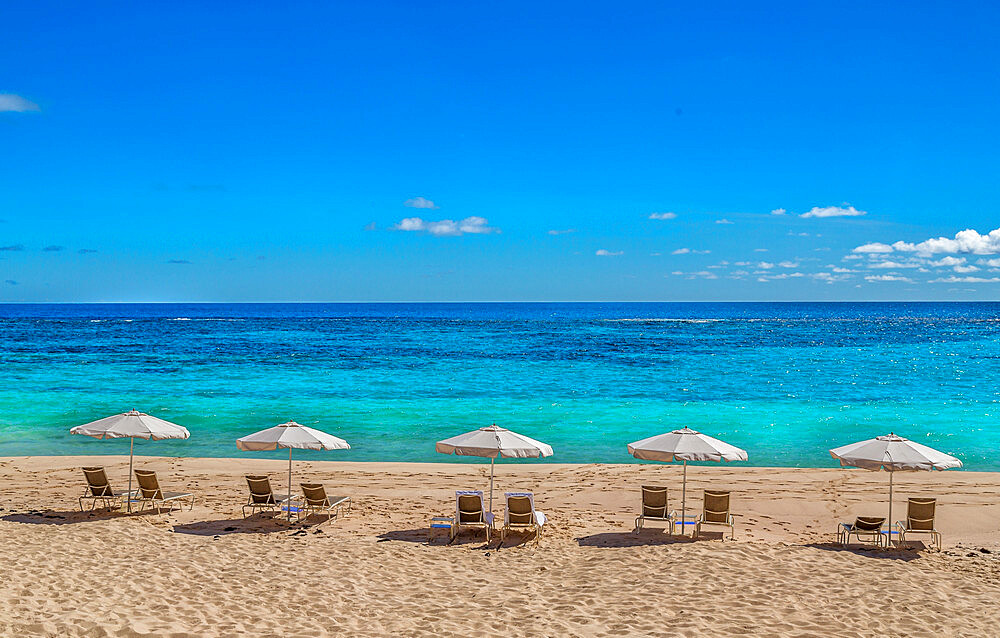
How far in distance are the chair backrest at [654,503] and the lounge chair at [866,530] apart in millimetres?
2533

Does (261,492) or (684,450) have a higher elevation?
(684,450)

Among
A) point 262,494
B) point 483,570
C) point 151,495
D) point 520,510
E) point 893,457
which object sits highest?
point 893,457

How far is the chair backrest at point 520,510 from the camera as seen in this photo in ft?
34.1

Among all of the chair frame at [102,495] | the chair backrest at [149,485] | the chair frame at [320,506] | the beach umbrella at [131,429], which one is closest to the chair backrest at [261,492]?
the chair frame at [320,506]

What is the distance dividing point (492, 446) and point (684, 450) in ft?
9.14

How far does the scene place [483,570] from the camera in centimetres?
906

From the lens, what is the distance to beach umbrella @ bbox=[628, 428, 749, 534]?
10352 millimetres

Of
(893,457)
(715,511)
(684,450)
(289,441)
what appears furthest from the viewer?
(289,441)

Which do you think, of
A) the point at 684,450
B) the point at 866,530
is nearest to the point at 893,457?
the point at 866,530

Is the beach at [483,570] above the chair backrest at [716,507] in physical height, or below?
below

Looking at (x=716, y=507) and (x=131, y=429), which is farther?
(x=131, y=429)

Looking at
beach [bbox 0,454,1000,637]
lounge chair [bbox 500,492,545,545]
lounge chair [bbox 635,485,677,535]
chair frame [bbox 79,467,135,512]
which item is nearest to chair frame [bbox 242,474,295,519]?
beach [bbox 0,454,1000,637]

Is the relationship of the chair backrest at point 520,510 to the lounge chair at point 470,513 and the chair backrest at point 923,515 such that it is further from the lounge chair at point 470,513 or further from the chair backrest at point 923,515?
the chair backrest at point 923,515

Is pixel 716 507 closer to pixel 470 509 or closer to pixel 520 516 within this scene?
pixel 520 516
